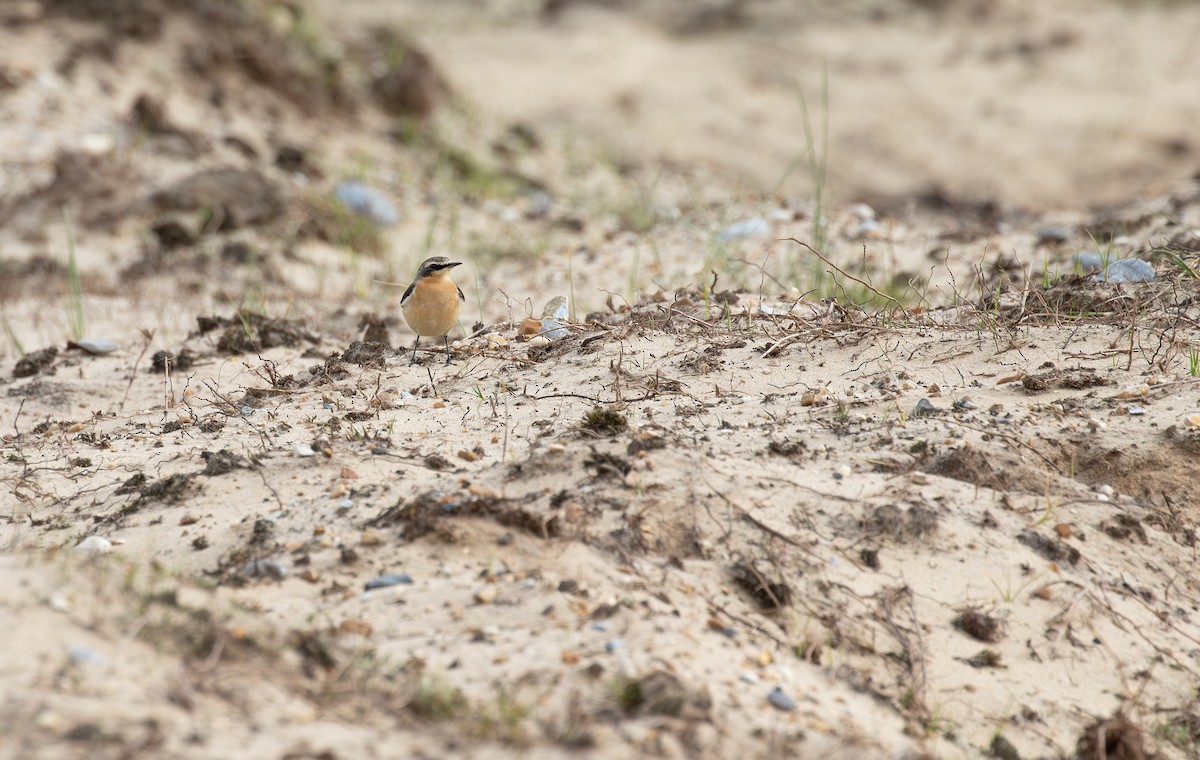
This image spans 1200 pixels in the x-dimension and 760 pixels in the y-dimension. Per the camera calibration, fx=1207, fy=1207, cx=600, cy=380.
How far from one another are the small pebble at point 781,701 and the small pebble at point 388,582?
999 millimetres

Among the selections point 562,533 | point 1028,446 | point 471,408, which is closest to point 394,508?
point 562,533

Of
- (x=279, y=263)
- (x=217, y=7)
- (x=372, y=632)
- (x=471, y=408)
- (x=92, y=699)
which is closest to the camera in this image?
(x=92, y=699)

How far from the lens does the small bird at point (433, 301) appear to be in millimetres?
4875

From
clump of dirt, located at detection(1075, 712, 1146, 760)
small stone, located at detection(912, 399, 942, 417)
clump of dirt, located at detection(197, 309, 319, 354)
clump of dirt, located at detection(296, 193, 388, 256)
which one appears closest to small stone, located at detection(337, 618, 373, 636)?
clump of dirt, located at detection(1075, 712, 1146, 760)

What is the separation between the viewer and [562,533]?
3.33 m

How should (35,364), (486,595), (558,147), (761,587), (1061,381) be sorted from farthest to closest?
(558,147) < (35,364) < (1061,381) < (761,587) < (486,595)

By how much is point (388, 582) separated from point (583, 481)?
662 millimetres

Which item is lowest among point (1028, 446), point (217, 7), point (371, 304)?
point (371, 304)

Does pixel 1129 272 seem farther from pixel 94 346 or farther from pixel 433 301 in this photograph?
pixel 94 346

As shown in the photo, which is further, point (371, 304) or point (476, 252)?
point (476, 252)

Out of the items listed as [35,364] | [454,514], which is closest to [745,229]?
[35,364]

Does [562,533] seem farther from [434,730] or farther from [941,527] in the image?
[941,527]

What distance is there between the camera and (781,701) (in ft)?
9.14

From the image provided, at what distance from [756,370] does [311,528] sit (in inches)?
68.3
